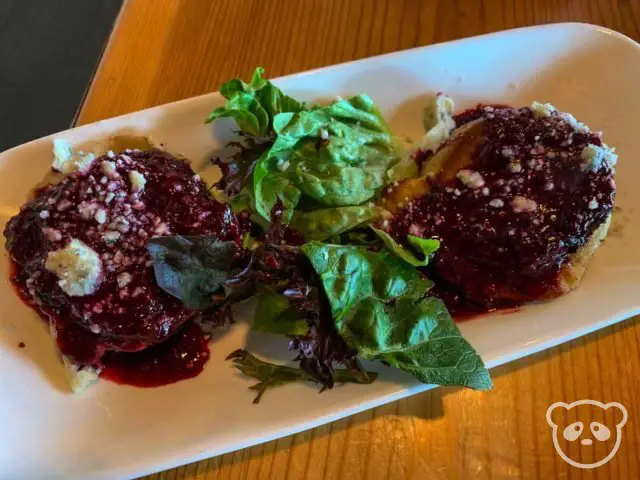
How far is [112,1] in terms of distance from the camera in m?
3.32

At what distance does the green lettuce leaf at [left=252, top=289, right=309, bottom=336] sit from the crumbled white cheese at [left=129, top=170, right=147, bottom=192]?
1.61ft

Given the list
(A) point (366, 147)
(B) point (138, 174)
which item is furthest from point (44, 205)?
(A) point (366, 147)

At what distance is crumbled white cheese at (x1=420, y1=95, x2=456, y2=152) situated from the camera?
6.84 ft

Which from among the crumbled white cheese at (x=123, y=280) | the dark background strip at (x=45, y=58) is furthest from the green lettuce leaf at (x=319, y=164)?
the dark background strip at (x=45, y=58)

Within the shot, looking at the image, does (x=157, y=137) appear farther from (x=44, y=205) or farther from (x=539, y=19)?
(x=539, y=19)

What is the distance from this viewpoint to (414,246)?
1.79 meters

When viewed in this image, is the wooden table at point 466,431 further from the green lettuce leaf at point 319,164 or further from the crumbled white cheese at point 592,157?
the green lettuce leaf at point 319,164

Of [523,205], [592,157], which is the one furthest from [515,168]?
[592,157]

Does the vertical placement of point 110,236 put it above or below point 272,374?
above

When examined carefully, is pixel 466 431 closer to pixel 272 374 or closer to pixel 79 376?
pixel 272 374

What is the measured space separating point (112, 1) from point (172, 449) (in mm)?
2657

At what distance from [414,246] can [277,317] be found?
1.52 feet

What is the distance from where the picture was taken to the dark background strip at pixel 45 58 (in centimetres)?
311

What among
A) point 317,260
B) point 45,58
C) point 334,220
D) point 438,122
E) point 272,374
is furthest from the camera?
point 45,58
